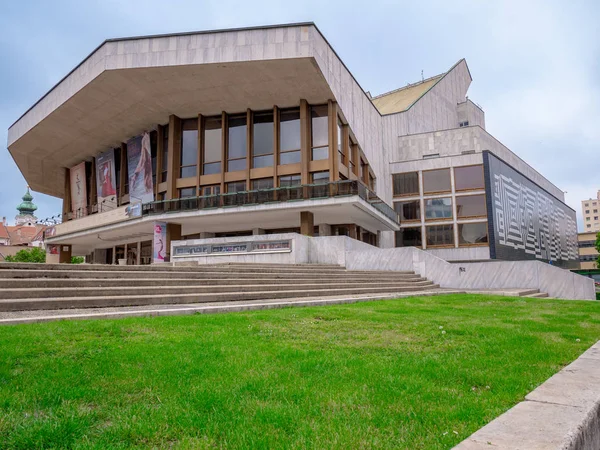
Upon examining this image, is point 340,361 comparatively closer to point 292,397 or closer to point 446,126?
point 292,397

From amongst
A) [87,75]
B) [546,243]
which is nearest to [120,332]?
[87,75]

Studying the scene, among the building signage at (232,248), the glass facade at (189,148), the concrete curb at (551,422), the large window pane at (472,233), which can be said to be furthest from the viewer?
the large window pane at (472,233)

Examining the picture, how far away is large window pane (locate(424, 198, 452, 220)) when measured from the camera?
41.2 meters

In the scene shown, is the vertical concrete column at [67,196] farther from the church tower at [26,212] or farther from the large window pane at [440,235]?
the church tower at [26,212]

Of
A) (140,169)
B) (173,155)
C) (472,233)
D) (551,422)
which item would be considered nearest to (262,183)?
(173,155)

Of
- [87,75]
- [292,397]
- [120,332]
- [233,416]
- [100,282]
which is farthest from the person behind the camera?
[87,75]

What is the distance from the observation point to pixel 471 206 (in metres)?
40.3

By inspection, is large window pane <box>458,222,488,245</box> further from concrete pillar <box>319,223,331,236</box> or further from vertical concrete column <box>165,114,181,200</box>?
Result: vertical concrete column <box>165,114,181,200</box>

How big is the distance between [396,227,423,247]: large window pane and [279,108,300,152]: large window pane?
16.8 metres

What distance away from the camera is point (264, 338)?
5.55 metres

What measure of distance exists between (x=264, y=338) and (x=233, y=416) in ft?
9.02

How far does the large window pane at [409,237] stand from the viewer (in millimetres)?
42003

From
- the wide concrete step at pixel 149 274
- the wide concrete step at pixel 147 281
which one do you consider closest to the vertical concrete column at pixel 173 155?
the wide concrete step at pixel 149 274

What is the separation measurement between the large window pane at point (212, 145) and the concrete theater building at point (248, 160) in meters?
0.11
